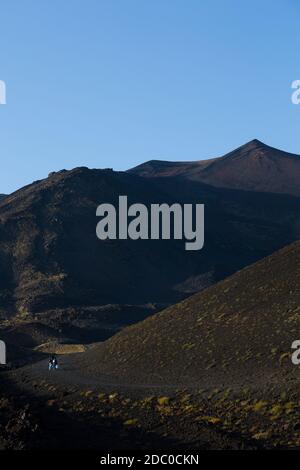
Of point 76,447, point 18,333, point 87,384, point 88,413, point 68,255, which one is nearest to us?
point 76,447

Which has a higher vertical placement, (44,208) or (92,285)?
(44,208)

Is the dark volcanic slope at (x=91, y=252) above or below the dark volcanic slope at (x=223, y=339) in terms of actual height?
above

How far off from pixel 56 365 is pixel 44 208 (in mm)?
108431

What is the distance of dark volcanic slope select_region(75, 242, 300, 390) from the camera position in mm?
36500

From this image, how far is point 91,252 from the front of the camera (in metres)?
147

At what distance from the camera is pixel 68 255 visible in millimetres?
142875

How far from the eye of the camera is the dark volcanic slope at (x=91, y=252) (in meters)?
130

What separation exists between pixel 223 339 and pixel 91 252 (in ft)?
348

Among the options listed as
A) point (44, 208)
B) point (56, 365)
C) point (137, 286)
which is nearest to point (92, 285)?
point (137, 286)

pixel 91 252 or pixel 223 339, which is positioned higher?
pixel 91 252

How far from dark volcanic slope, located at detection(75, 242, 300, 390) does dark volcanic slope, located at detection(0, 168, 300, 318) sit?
232 feet

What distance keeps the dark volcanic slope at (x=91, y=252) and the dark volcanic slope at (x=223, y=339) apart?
70866 mm

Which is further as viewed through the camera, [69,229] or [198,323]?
[69,229]
